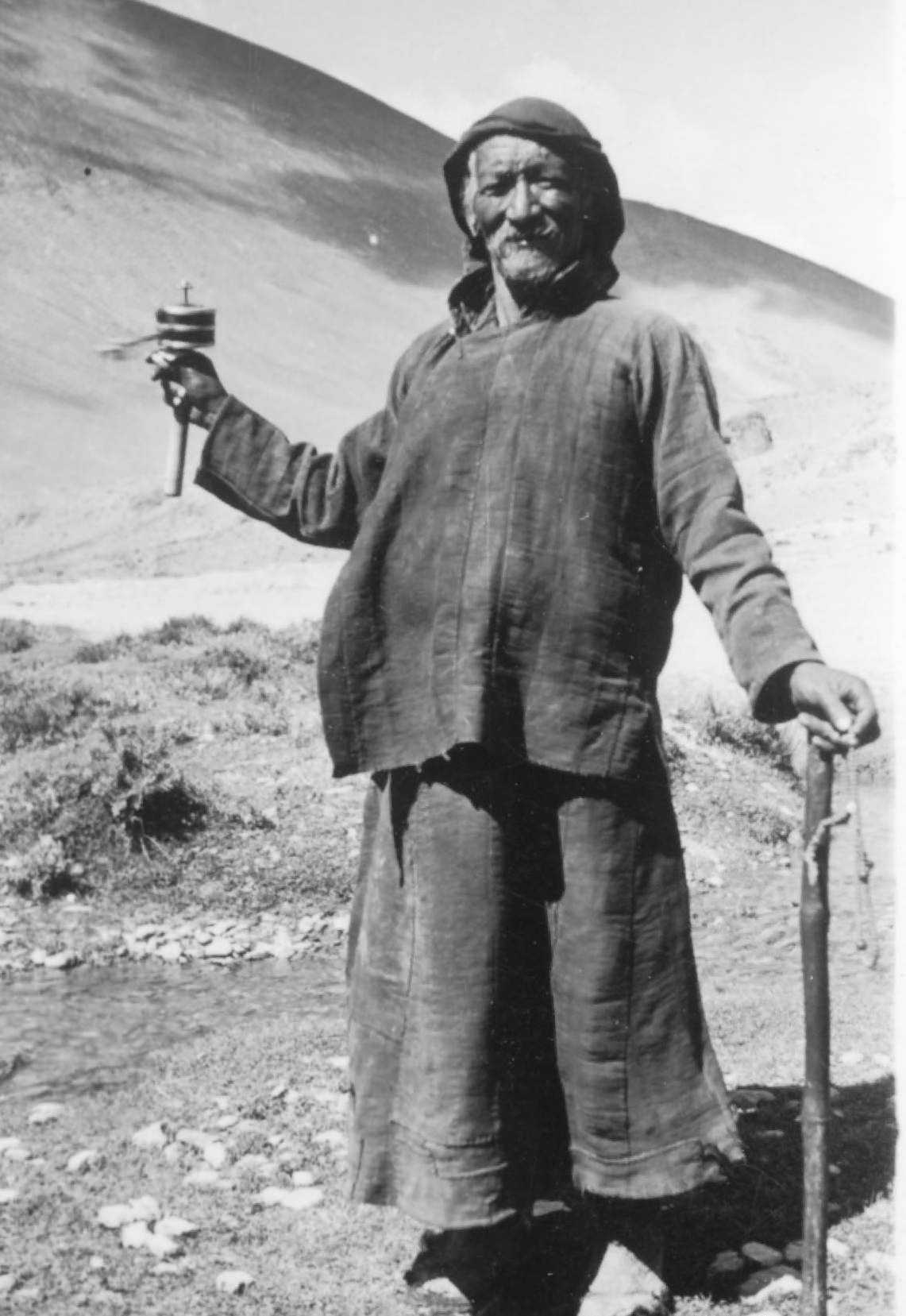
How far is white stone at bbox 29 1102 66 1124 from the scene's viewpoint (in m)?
4.41

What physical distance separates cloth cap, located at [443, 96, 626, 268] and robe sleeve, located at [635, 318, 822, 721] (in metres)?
0.24

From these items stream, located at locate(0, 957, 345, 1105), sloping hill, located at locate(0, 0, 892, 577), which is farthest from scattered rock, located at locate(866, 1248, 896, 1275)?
sloping hill, located at locate(0, 0, 892, 577)

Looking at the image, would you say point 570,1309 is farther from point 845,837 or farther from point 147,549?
point 147,549

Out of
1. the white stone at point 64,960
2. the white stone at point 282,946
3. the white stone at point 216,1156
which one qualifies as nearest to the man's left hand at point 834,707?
the white stone at point 216,1156

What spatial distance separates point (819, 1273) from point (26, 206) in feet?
113

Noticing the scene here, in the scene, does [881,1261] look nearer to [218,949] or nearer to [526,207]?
[526,207]

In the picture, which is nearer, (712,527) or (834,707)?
(834,707)

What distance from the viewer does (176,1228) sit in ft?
11.7

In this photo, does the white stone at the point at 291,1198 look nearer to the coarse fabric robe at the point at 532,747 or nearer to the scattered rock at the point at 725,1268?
the coarse fabric robe at the point at 532,747

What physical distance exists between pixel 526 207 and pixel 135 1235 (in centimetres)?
233

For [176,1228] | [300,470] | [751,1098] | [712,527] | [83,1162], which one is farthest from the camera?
[751,1098]

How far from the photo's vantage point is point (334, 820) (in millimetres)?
7703

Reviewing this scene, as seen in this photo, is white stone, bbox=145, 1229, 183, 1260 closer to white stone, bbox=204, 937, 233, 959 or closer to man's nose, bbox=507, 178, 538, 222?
man's nose, bbox=507, 178, 538, 222

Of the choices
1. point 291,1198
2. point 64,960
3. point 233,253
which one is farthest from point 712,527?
point 233,253
